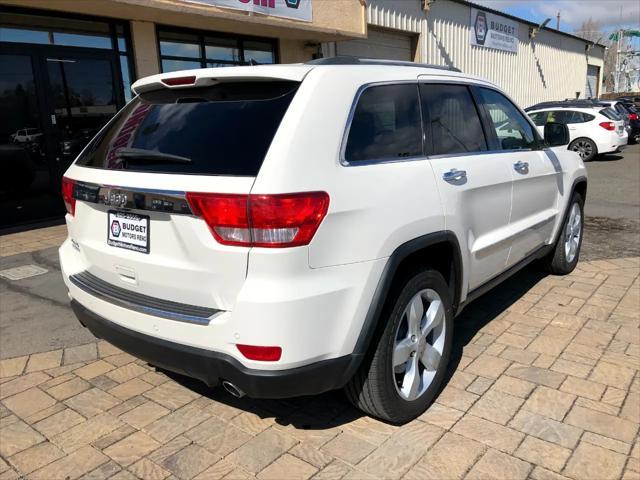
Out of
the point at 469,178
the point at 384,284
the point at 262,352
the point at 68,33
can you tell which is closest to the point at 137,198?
the point at 262,352

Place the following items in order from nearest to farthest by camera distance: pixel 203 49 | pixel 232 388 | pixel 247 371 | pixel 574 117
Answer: pixel 247 371
pixel 232 388
pixel 203 49
pixel 574 117

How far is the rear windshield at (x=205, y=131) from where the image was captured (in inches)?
92.4

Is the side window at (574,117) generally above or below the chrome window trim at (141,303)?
above

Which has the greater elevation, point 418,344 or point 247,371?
point 247,371

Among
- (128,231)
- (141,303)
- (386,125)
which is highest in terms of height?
(386,125)

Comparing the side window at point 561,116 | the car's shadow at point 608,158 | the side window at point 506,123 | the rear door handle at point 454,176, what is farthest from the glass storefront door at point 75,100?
the car's shadow at point 608,158

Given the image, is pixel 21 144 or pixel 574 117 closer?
pixel 21 144

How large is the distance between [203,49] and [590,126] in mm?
11065

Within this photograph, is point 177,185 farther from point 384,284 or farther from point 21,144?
point 21,144

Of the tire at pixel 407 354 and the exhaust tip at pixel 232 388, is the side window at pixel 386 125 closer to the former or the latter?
the tire at pixel 407 354

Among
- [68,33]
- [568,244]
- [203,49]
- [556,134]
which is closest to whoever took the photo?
[556,134]

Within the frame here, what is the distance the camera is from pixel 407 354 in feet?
9.35

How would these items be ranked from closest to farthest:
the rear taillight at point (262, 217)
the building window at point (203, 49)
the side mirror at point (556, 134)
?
the rear taillight at point (262, 217) < the side mirror at point (556, 134) < the building window at point (203, 49)

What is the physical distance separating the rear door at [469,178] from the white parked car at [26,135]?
24.0ft
